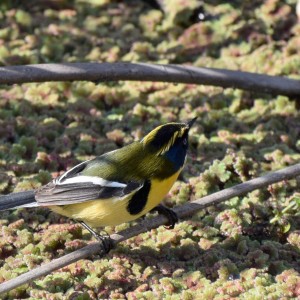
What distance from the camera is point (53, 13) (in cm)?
739

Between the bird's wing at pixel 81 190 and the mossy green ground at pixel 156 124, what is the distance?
0.32 m

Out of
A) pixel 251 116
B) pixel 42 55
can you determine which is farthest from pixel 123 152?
pixel 42 55

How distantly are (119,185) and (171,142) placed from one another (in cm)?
41

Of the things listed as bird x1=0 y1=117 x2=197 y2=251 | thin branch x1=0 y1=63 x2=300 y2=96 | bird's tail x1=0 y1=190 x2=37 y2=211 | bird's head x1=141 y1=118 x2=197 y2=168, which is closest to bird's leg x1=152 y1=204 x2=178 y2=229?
bird x1=0 y1=117 x2=197 y2=251

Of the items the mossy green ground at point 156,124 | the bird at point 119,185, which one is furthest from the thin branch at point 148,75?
the bird at point 119,185

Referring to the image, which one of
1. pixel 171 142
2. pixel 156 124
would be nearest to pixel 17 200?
pixel 171 142

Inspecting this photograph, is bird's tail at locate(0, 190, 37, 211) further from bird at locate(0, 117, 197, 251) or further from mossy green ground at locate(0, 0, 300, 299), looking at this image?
mossy green ground at locate(0, 0, 300, 299)

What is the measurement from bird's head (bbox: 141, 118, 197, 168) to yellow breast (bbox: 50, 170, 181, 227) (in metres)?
0.11

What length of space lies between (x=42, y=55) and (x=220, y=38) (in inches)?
61.7

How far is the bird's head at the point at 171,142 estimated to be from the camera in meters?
4.65

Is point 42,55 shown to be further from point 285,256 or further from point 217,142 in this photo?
point 285,256

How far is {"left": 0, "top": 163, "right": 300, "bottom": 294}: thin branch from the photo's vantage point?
4156 millimetres

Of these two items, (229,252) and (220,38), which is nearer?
(229,252)

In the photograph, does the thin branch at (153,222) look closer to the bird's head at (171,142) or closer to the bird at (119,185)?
the bird at (119,185)
